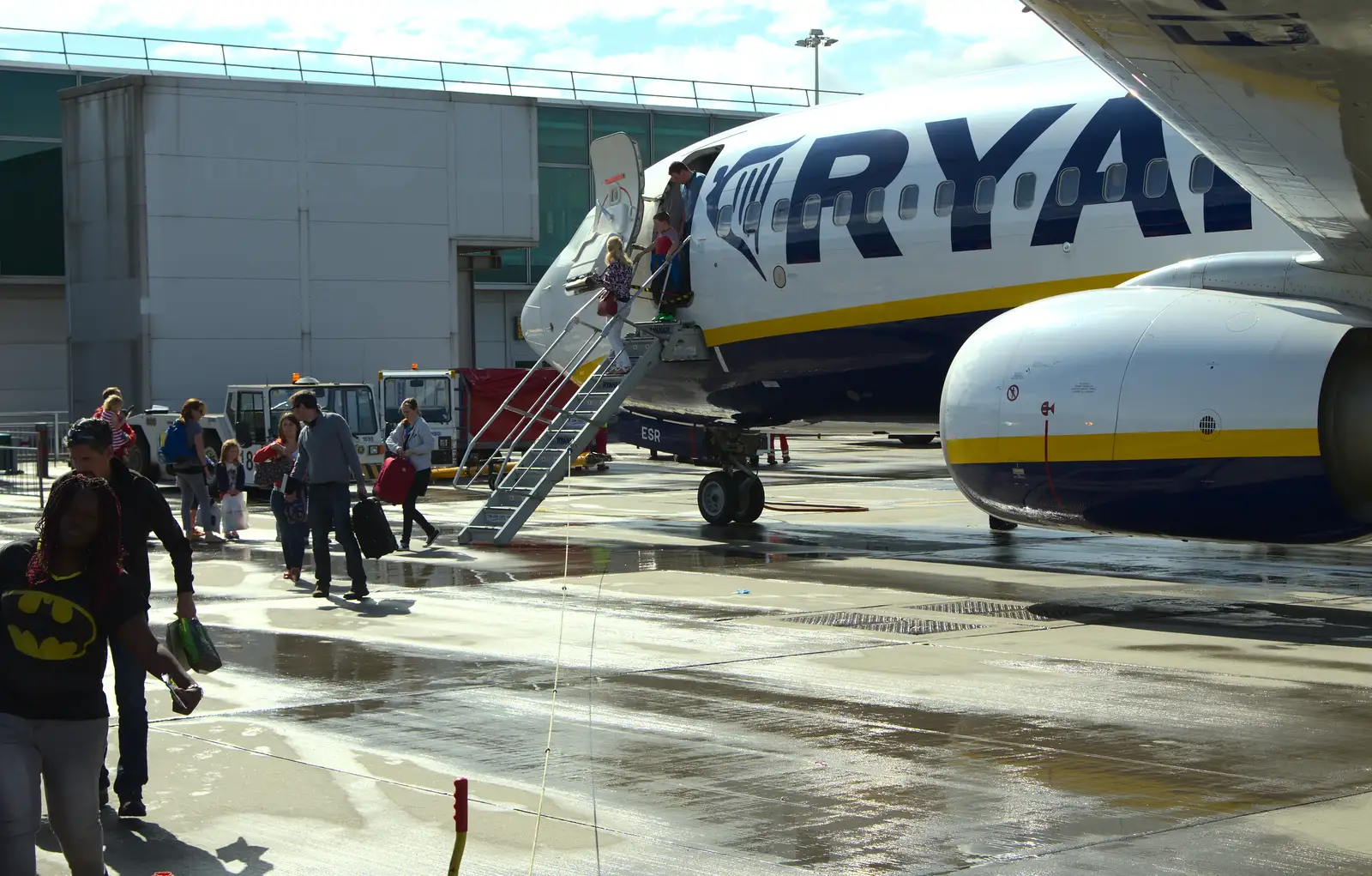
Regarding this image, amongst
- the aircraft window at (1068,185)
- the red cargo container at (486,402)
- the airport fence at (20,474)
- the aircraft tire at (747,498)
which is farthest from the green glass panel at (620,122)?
the aircraft window at (1068,185)

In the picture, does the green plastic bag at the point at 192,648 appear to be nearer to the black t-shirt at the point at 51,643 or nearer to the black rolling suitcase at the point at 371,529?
the black t-shirt at the point at 51,643

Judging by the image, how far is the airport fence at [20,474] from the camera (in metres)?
31.6

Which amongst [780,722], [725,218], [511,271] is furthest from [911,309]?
[511,271]

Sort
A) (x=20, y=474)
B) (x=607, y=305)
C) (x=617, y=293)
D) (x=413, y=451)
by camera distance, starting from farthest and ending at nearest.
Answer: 1. (x=20, y=474)
2. (x=607, y=305)
3. (x=617, y=293)
4. (x=413, y=451)

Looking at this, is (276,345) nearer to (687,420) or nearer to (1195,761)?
(687,420)

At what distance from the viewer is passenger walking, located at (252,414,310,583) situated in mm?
16203

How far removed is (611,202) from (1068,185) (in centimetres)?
720

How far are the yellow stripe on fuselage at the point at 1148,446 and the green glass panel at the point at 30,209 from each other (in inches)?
1611

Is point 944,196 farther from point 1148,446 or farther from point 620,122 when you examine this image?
point 620,122

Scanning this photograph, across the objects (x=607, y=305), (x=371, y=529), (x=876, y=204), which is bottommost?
(x=371, y=529)

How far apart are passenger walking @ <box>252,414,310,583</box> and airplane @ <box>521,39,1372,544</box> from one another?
520cm

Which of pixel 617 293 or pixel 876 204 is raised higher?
pixel 876 204

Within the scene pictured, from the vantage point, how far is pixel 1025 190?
15.9 meters

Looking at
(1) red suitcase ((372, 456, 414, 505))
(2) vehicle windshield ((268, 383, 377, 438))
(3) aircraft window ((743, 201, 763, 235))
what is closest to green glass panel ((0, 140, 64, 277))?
(2) vehicle windshield ((268, 383, 377, 438))
